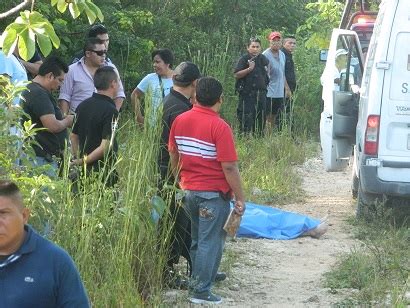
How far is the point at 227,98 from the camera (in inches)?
704

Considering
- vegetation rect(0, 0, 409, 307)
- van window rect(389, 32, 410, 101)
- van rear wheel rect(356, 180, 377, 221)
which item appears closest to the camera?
vegetation rect(0, 0, 409, 307)

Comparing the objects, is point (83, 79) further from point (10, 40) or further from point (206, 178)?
point (10, 40)

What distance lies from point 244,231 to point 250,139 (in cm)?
513

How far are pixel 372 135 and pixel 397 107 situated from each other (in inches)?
13.6

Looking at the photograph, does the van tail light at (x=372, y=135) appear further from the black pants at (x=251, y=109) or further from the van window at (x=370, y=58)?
the black pants at (x=251, y=109)

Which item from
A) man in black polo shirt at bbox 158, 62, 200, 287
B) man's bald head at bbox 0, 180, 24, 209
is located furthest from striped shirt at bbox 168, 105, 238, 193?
man's bald head at bbox 0, 180, 24, 209

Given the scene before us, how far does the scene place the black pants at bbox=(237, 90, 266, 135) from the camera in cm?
1667

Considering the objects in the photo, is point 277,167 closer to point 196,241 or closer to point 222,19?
point 196,241

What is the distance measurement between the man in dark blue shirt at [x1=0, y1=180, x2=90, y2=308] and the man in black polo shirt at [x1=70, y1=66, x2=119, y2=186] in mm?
3936

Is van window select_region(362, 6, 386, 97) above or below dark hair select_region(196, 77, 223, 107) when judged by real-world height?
below

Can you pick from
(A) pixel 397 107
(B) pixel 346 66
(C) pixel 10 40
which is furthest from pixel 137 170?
(B) pixel 346 66

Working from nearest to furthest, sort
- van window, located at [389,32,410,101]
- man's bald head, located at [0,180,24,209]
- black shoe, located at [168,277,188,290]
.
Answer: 1. man's bald head, located at [0,180,24,209]
2. black shoe, located at [168,277,188,290]
3. van window, located at [389,32,410,101]

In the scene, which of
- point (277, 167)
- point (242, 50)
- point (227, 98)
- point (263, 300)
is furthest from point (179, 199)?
point (242, 50)

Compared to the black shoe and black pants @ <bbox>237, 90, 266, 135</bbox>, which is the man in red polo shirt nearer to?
the black shoe
